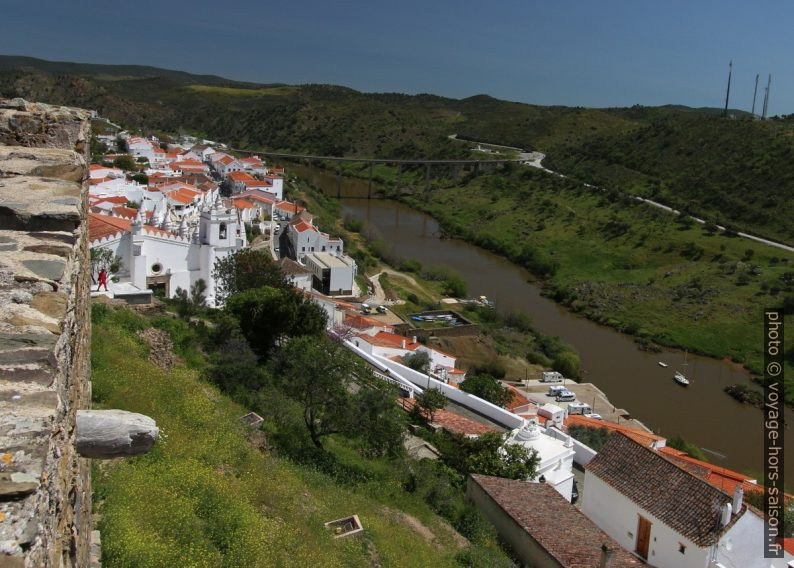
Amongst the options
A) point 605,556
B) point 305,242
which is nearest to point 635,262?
point 305,242

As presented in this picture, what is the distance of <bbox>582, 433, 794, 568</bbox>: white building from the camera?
944 cm

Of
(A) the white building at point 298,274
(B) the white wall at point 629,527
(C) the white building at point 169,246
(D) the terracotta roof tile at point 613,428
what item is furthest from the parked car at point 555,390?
(C) the white building at point 169,246

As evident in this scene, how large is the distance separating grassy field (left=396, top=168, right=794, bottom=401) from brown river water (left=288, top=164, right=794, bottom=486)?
1.10m

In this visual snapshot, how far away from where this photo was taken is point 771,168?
47500 mm

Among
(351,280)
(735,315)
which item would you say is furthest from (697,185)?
(351,280)

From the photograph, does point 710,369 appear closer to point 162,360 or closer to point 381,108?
point 162,360

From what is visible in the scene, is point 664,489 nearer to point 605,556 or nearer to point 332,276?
point 605,556

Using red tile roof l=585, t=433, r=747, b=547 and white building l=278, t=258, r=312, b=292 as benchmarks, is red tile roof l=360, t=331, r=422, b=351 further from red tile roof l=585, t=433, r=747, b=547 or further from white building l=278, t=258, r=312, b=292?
red tile roof l=585, t=433, r=747, b=547

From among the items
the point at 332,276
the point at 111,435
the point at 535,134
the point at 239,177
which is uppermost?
the point at 535,134

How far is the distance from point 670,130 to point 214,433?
62936 millimetres

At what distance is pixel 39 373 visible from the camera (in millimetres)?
1848

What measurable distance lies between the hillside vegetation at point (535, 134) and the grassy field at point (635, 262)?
435 centimetres

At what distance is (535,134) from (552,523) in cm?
7451

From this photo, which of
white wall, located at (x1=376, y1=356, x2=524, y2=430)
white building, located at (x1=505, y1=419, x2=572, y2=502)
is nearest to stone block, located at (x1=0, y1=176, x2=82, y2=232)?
white building, located at (x1=505, y1=419, x2=572, y2=502)
